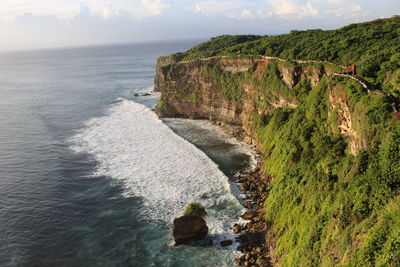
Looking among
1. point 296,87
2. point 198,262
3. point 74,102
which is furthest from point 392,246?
point 74,102

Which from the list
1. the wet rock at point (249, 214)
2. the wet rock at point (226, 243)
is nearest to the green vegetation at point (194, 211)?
the wet rock at point (226, 243)

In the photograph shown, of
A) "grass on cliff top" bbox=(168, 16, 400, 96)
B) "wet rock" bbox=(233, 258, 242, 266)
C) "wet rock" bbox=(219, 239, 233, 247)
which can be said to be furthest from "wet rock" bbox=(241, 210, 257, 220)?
"grass on cliff top" bbox=(168, 16, 400, 96)

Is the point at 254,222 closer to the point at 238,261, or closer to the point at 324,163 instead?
the point at 238,261

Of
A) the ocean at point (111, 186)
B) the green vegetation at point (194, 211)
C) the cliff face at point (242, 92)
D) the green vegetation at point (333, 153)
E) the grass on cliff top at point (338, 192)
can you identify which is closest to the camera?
the grass on cliff top at point (338, 192)

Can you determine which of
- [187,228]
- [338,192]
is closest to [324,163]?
[338,192]

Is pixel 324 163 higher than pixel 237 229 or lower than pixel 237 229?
higher

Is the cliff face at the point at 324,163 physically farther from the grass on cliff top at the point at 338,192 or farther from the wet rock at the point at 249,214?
the wet rock at the point at 249,214
